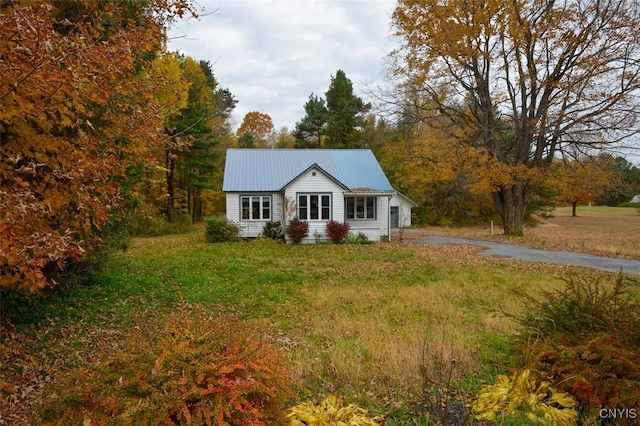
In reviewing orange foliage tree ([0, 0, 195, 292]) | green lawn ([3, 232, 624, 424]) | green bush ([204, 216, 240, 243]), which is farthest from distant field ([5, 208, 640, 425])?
green bush ([204, 216, 240, 243])

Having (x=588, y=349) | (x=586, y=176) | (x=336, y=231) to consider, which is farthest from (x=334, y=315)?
(x=586, y=176)

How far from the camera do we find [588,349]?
3.38m

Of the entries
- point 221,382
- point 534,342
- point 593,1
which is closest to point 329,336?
point 534,342

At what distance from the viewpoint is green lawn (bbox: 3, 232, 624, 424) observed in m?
4.38

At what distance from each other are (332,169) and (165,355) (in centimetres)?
2172

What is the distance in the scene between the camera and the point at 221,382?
243 cm

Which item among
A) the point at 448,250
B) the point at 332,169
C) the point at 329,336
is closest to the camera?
the point at 329,336

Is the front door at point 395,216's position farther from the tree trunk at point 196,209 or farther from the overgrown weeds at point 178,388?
the overgrown weeds at point 178,388

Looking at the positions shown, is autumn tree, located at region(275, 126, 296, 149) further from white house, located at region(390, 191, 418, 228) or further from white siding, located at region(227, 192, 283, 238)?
white siding, located at region(227, 192, 283, 238)

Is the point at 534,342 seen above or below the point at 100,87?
below

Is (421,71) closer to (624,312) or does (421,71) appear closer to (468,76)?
(468,76)

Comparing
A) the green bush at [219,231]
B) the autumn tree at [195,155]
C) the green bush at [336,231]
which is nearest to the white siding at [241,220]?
the green bush at [219,231]

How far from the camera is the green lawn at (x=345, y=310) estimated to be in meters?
4.38

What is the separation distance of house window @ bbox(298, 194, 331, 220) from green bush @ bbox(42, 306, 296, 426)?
59.3ft
